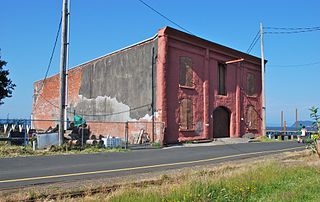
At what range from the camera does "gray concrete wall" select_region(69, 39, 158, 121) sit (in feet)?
86.2

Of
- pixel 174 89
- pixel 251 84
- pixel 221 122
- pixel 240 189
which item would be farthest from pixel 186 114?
pixel 240 189

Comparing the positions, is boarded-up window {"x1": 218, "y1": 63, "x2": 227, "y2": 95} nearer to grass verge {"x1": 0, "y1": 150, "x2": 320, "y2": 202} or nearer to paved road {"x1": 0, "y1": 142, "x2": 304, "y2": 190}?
paved road {"x1": 0, "y1": 142, "x2": 304, "y2": 190}

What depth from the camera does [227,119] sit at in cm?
3119

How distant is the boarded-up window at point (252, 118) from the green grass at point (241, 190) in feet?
78.7

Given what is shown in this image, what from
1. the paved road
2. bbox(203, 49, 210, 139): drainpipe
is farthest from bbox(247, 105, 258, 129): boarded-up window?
the paved road

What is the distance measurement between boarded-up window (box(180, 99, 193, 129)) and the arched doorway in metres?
3.35

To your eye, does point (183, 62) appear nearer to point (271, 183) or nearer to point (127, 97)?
point (127, 97)

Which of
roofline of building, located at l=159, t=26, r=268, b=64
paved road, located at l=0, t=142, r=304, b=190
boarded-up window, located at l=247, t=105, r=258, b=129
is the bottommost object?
paved road, located at l=0, t=142, r=304, b=190

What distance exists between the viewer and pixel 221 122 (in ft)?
100

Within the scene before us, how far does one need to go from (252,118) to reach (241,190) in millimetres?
27225

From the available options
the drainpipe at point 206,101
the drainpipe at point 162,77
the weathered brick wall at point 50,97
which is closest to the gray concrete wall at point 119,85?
the drainpipe at point 162,77

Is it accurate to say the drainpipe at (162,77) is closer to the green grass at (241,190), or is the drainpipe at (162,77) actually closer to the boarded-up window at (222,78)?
A: the boarded-up window at (222,78)

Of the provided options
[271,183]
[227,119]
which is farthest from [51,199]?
[227,119]

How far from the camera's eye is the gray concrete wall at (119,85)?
2626 centimetres
